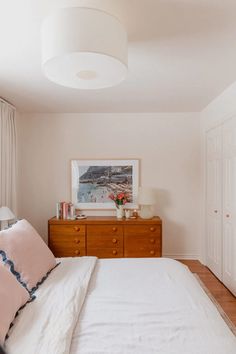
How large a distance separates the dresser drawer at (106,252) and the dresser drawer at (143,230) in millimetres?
279

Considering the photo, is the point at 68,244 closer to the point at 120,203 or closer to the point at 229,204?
the point at 120,203

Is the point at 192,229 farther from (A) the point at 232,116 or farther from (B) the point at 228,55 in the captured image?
(B) the point at 228,55

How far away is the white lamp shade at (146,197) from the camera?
13.5 ft

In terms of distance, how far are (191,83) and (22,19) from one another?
194cm

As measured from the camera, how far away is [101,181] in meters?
4.46

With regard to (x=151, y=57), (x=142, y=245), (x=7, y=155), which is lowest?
(x=142, y=245)

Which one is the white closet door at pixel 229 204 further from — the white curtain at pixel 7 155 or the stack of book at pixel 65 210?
the white curtain at pixel 7 155

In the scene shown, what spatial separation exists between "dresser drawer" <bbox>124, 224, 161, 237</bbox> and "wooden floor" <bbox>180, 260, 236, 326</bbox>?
2.72 feet

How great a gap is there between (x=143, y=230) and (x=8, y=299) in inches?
107

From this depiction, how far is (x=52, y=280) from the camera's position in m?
1.96

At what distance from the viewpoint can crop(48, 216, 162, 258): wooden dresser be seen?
3949mm

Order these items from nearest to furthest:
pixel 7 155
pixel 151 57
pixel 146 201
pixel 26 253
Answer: pixel 26 253, pixel 151 57, pixel 7 155, pixel 146 201

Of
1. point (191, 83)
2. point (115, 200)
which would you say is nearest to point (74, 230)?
point (115, 200)

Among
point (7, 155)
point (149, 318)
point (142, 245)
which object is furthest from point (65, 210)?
point (149, 318)
